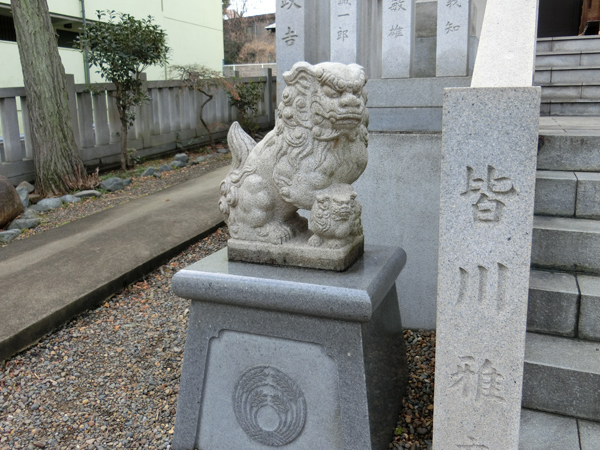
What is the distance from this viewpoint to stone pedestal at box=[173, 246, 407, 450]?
8.04ft

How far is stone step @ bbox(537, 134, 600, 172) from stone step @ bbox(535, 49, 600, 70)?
12.6 ft

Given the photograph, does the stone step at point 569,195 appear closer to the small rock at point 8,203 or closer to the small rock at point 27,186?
the small rock at point 8,203

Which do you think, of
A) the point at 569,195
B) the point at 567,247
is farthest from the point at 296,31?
the point at 567,247

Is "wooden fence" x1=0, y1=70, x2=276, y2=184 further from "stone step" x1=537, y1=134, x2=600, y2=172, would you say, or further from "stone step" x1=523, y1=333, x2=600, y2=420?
"stone step" x1=523, y1=333, x2=600, y2=420

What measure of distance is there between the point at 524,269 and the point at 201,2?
18.6 meters

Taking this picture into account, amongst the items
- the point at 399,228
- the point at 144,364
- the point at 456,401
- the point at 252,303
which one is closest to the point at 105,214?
the point at 144,364

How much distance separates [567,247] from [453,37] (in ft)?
5.54

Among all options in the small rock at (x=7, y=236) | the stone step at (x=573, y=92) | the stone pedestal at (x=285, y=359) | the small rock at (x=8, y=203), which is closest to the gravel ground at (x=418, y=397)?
the stone pedestal at (x=285, y=359)

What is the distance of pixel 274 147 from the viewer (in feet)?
8.77

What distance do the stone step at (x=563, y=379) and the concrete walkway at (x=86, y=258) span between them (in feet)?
10.5

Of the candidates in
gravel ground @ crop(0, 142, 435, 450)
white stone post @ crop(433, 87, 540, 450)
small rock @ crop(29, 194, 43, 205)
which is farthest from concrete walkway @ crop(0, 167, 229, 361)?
white stone post @ crop(433, 87, 540, 450)

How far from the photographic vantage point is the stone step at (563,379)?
244 centimetres

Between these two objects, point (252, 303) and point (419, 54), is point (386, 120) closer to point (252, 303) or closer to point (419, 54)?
point (419, 54)

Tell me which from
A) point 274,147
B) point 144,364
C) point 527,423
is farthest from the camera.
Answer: point 144,364
